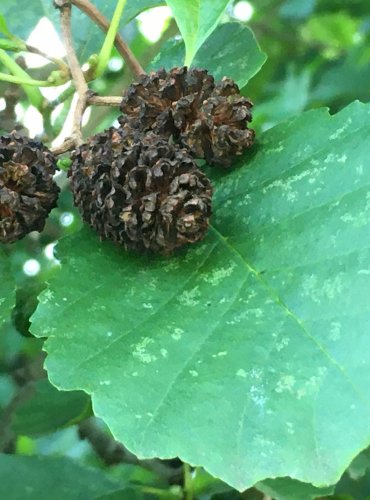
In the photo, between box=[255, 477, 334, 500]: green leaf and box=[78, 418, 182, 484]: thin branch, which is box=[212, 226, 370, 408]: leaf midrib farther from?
box=[78, 418, 182, 484]: thin branch

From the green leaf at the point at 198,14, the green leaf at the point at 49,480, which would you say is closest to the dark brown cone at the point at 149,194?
the green leaf at the point at 198,14

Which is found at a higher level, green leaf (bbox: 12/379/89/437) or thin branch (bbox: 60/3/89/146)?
thin branch (bbox: 60/3/89/146)

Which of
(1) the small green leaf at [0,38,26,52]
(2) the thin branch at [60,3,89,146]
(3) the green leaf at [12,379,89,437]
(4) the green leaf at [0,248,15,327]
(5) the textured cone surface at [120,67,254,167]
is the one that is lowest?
(3) the green leaf at [12,379,89,437]

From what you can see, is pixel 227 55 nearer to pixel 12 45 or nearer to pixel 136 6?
pixel 136 6

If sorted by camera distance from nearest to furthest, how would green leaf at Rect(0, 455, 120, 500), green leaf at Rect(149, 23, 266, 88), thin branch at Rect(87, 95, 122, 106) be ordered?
thin branch at Rect(87, 95, 122, 106) < green leaf at Rect(149, 23, 266, 88) < green leaf at Rect(0, 455, 120, 500)

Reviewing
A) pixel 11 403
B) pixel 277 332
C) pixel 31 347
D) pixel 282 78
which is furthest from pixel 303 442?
pixel 31 347

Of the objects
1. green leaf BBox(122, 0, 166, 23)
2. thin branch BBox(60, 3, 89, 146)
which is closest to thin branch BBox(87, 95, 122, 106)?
thin branch BBox(60, 3, 89, 146)
